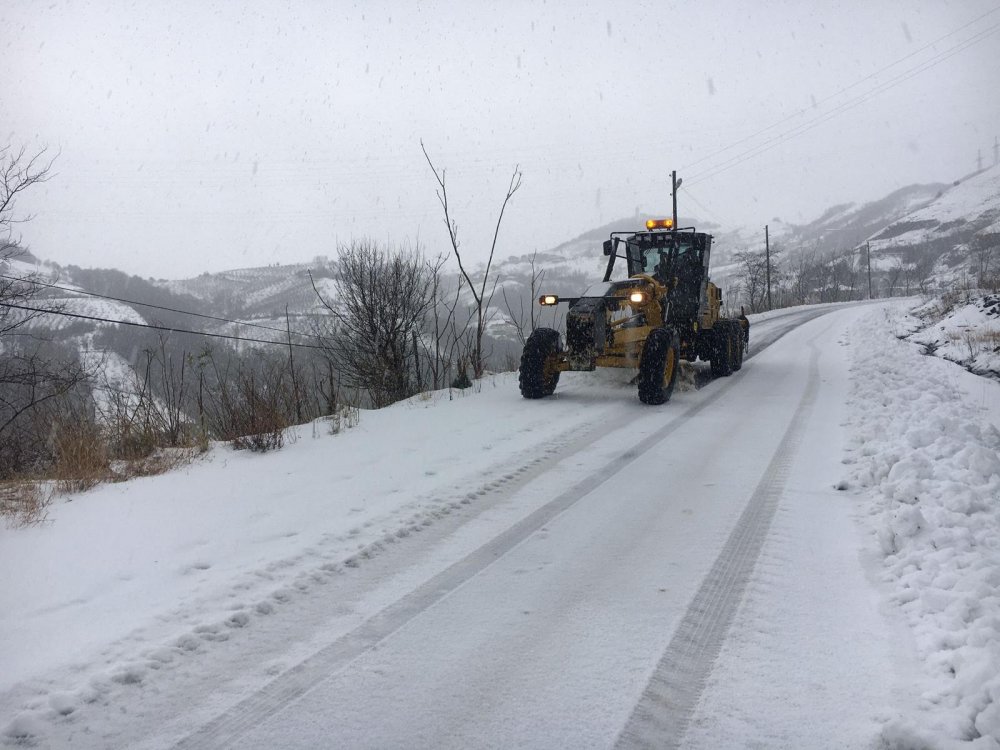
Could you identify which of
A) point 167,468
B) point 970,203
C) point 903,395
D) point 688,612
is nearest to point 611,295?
point 903,395

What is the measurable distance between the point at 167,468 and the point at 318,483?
1583 mm

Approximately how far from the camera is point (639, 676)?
2.38m

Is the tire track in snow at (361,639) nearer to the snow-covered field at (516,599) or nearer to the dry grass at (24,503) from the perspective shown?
the snow-covered field at (516,599)

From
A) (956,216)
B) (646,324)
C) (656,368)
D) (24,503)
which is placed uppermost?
(956,216)

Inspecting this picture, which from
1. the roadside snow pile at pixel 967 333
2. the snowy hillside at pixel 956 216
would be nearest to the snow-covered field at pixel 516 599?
the roadside snow pile at pixel 967 333

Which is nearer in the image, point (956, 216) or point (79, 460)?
point (79, 460)

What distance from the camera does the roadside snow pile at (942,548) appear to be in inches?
80.4

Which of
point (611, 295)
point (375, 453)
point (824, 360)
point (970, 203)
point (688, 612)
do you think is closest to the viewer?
point (688, 612)

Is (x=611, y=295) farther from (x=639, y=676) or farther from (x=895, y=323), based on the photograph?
(x=895, y=323)

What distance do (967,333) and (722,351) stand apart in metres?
6.67

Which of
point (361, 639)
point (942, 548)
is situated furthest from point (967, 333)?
point (361, 639)

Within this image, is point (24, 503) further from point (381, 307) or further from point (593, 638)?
point (381, 307)

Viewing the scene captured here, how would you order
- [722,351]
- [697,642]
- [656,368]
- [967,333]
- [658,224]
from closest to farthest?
[697,642] < [656,368] < [658,224] < [722,351] < [967,333]

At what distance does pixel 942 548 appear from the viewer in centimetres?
323
